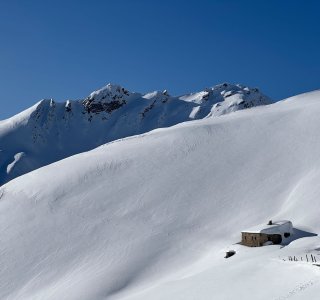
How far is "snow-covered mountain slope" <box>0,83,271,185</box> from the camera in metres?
168

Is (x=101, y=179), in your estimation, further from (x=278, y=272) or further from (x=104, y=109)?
(x=104, y=109)

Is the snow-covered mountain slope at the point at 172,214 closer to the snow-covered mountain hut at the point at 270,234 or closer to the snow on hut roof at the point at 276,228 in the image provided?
the snow-covered mountain hut at the point at 270,234

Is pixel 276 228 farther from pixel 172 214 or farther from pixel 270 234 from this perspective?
pixel 172 214

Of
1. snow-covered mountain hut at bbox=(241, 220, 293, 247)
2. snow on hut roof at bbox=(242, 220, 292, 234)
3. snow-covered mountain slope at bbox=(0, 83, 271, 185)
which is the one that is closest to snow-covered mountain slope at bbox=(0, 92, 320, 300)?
snow-covered mountain hut at bbox=(241, 220, 293, 247)

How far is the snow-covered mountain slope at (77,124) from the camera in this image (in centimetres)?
16762

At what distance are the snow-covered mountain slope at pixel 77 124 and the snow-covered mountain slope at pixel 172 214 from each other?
9066cm

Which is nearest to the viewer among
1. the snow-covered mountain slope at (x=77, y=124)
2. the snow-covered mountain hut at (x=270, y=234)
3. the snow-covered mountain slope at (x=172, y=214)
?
the snow-covered mountain slope at (x=172, y=214)

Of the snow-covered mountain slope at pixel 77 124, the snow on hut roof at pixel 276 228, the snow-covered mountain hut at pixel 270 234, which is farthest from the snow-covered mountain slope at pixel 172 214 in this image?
the snow-covered mountain slope at pixel 77 124

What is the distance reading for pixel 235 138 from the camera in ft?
247

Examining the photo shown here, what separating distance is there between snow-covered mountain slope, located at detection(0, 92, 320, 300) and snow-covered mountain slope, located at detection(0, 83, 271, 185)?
297 feet

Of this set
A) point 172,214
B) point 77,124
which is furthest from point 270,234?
point 77,124

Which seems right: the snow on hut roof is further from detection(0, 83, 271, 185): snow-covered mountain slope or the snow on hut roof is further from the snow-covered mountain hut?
detection(0, 83, 271, 185): snow-covered mountain slope

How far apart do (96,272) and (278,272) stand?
21.4 meters

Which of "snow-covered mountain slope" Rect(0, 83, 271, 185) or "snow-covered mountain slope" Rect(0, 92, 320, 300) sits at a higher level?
"snow-covered mountain slope" Rect(0, 83, 271, 185)
